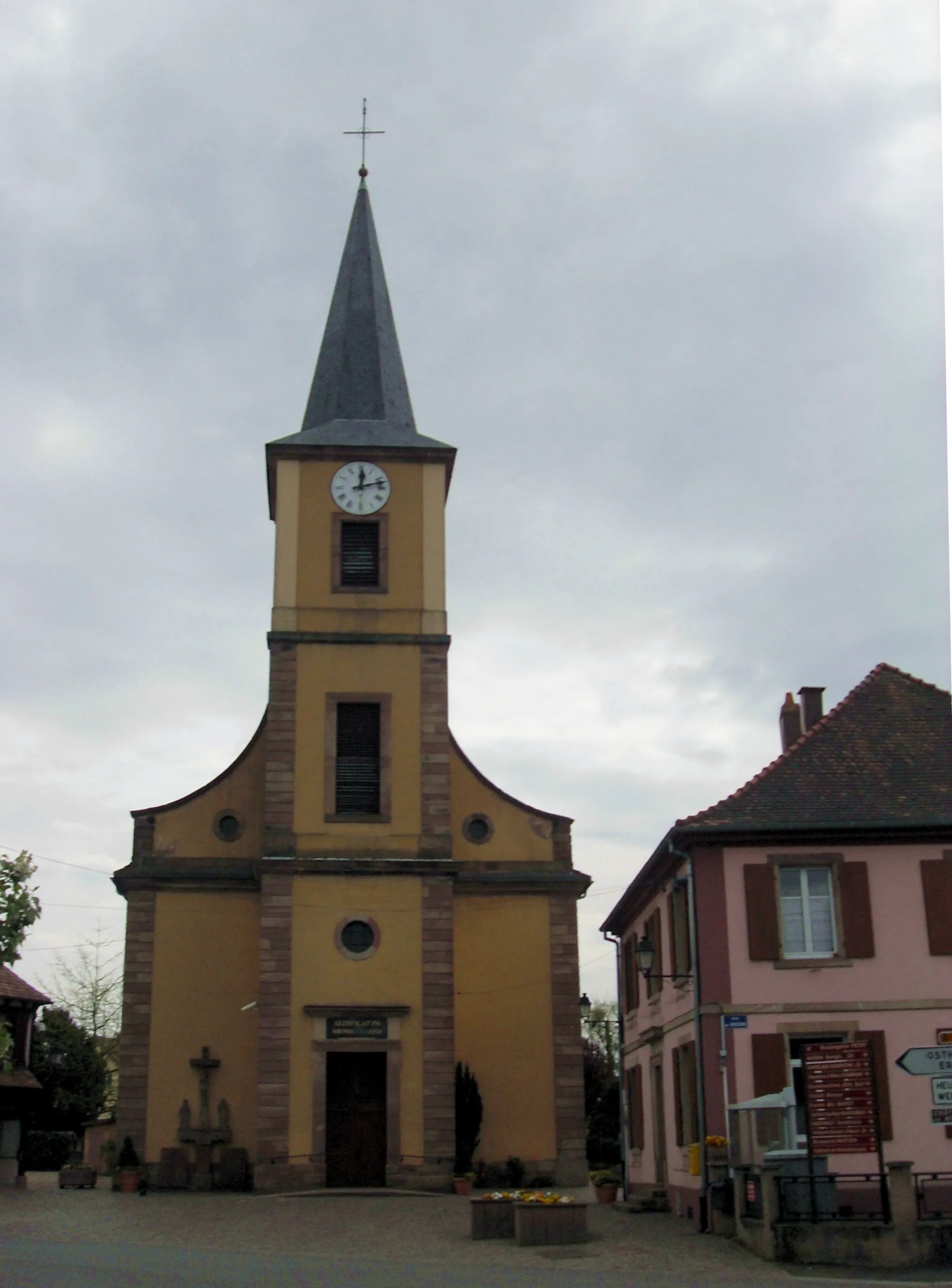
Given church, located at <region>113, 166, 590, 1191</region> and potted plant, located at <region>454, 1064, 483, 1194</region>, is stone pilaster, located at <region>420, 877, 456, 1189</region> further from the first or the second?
potted plant, located at <region>454, 1064, 483, 1194</region>

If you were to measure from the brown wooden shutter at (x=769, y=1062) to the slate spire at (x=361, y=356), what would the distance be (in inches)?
650

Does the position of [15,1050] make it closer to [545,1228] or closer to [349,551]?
[349,551]

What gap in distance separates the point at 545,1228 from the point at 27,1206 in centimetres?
1027

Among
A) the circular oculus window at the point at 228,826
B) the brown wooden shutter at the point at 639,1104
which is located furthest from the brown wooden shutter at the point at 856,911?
the circular oculus window at the point at 228,826

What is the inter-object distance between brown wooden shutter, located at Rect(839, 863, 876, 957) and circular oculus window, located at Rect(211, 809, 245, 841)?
13800 mm

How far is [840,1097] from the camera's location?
16.7m

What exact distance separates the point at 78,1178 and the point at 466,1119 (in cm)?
789

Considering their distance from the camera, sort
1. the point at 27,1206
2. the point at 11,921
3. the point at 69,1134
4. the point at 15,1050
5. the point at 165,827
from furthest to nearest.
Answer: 1. the point at 69,1134
2. the point at 15,1050
3. the point at 165,827
4. the point at 27,1206
5. the point at 11,921

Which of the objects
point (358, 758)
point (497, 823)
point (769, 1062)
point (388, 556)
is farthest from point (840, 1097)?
point (388, 556)

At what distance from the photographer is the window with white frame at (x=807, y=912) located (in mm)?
20188

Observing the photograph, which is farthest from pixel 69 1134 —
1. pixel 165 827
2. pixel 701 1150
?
pixel 701 1150

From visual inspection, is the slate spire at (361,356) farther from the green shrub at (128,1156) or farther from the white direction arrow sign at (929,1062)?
the white direction arrow sign at (929,1062)

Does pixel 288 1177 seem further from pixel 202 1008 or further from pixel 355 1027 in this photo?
pixel 202 1008

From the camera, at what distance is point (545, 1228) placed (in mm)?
17703
